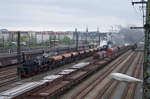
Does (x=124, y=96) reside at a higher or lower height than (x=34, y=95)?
lower

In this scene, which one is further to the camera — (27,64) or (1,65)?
(1,65)

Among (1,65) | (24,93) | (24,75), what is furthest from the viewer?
(1,65)

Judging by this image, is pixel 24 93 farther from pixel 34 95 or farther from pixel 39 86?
pixel 39 86

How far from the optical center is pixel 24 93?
14.6 metres

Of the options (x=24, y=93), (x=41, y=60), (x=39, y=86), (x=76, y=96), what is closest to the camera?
(x=24, y=93)

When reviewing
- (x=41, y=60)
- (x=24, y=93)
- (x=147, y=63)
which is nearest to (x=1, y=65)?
(x=41, y=60)

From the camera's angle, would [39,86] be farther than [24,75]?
No

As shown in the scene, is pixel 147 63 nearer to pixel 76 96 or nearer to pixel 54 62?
pixel 76 96

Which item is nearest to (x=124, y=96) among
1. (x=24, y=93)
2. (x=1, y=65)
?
(x=24, y=93)

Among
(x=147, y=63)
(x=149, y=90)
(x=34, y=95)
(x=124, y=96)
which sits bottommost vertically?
(x=124, y=96)

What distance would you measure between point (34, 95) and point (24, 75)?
45.4 feet

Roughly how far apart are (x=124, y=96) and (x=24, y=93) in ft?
30.5

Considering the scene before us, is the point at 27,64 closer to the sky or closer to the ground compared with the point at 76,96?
closer to the sky

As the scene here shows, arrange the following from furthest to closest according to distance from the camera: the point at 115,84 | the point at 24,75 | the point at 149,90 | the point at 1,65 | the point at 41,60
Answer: the point at 1,65, the point at 41,60, the point at 24,75, the point at 115,84, the point at 149,90
